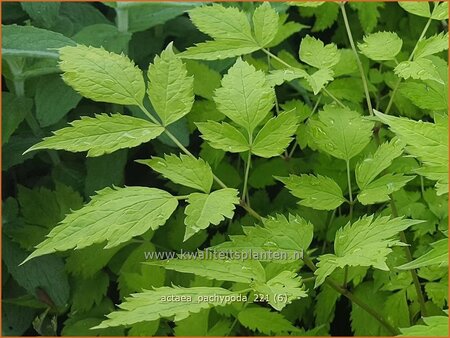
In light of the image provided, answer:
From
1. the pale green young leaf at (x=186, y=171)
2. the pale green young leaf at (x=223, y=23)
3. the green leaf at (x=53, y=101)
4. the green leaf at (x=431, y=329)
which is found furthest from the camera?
the green leaf at (x=53, y=101)

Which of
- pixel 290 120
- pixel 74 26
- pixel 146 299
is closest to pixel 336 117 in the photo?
pixel 290 120

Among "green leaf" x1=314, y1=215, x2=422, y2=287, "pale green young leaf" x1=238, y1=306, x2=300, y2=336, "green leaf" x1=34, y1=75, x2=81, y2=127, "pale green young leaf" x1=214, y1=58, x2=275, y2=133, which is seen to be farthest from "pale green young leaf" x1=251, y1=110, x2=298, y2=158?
"green leaf" x1=34, y1=75, x2=81, y2=127

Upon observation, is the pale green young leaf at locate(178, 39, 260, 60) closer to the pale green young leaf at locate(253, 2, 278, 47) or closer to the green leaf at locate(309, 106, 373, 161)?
the pale green young leaf at locate(253, 2, 278, 47)

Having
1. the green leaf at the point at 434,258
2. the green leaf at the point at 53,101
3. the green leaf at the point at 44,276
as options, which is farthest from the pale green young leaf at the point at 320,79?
the green leaf at the point at 44,276

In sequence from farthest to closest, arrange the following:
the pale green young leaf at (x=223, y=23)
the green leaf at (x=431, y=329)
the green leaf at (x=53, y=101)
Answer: the green leaf at (x=53, y=101)
the pale green young leaf at (x=223, y=23)
the green leaf at (x=431, y=329)

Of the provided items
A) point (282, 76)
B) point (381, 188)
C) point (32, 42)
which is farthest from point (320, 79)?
point (32, 42)

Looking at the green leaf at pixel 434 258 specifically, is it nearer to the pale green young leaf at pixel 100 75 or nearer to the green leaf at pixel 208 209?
the green leaf at pixel 208 209
